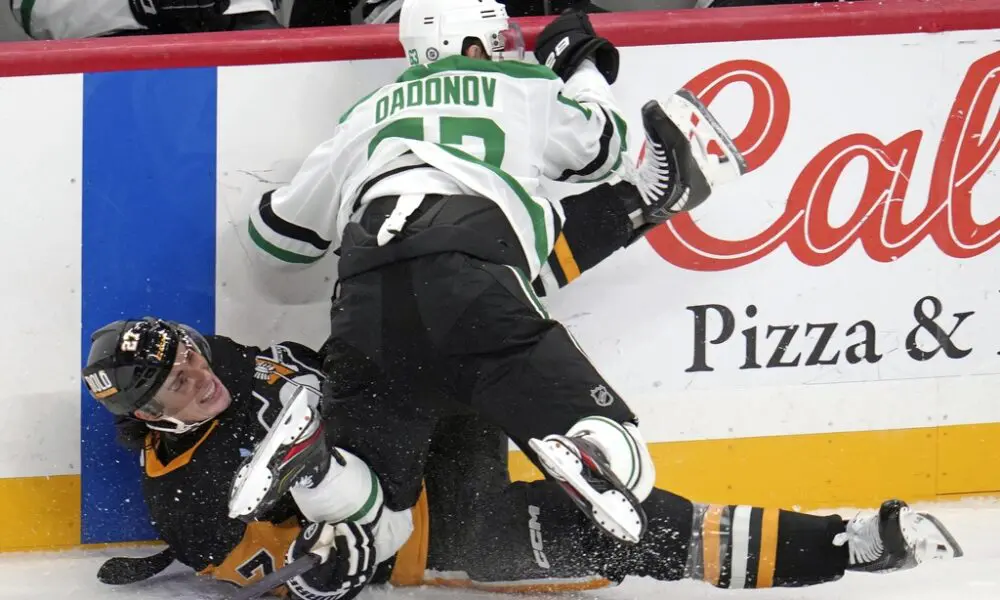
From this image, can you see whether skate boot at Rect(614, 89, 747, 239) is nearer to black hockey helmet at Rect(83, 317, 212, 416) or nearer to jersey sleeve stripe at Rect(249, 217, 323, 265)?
jersey sleeve stripe at Rect(249, 217, 323, 265)

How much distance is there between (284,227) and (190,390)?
39 centimetres

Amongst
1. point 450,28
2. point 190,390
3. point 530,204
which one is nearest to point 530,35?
point 450,28

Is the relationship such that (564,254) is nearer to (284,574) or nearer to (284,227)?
(284,227)

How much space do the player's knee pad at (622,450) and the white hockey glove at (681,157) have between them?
636mm

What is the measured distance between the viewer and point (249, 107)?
2811 millimetres

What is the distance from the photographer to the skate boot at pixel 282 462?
210cm

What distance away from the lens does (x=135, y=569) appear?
266 cm

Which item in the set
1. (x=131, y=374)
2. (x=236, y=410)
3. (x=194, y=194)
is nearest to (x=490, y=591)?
(x=236, y=410)

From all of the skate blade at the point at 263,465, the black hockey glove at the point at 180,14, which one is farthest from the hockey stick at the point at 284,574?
the black hockey glove at the point at 180,14

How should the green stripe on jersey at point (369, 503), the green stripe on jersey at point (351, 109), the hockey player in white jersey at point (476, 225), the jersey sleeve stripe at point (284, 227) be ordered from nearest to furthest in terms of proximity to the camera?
1. the hockey player in white jersey at point (476, 225)
2. the green stripe on jersey at point (369, 503)
3. the green stripe on jersey at point (351, 109)
4. the jersey sleeve stripe at point (284, 227)

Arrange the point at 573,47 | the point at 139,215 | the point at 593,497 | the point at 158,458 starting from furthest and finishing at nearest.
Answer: the point at 139,215 < the point at 573,47 < the point at 158,458 < the point at 593,497

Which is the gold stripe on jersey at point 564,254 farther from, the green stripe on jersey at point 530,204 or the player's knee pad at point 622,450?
the player's knee pad at point 622,450

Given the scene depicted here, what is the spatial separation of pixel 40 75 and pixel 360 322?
0.93 metres

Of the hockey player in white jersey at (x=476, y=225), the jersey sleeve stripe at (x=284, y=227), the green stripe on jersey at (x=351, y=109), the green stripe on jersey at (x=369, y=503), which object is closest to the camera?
the hockey player in white jersey at (x=476, y=225)
